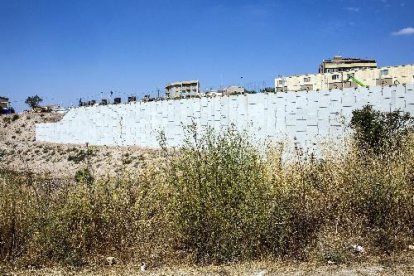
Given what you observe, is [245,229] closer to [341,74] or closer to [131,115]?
[131,115]

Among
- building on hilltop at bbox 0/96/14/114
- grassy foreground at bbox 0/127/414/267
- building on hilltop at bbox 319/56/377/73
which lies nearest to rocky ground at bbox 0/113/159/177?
building on hilltop at bbox 0/96/14/114

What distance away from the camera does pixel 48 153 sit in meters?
45.7

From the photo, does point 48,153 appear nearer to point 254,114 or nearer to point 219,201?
point 254,114

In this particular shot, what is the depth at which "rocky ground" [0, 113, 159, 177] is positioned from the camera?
33.3 m

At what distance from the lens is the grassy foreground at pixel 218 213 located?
5.66m

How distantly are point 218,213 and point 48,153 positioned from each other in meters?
43.7

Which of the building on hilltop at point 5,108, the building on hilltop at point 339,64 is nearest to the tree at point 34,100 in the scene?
the building on hilltop at point 5,108

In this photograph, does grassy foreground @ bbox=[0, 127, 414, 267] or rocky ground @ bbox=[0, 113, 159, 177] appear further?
rocky ground @ bbox=[0, 113, 159, 177]

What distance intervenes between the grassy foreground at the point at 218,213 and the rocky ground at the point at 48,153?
19145mm

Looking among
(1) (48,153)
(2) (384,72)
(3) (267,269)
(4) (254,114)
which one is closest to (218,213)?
(3) (267,269)

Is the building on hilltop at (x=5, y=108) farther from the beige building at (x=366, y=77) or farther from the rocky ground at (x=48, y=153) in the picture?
the beige building at (x=366, y=77)

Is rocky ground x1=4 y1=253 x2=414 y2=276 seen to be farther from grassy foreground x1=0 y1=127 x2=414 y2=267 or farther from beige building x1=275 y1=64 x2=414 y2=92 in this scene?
beige building x1=275 y1=64 x2=414 y2=92

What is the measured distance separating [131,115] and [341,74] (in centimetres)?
3028

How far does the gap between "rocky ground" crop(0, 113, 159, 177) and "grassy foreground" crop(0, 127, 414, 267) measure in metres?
19.1
